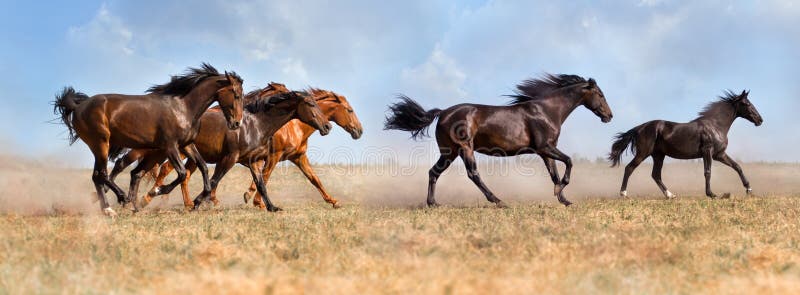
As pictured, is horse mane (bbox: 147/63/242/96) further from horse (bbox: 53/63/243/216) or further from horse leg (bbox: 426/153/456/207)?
horse leg (bbox: 426/153/456/207)

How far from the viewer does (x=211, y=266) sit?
650 cm

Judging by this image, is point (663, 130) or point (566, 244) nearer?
point (566, 244)

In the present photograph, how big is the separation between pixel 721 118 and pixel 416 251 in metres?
12.5

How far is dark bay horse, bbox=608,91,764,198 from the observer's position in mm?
16891

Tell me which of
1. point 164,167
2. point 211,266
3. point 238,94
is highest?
point 238,94

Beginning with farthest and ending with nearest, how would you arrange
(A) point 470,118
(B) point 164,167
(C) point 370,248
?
(B) point 164,167 → (A) point 470,118 → (C) point 370,248

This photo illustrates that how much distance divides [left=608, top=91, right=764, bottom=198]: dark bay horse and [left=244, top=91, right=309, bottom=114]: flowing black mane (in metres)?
7.54

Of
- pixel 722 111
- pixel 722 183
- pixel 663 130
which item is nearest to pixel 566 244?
pixel 663 130

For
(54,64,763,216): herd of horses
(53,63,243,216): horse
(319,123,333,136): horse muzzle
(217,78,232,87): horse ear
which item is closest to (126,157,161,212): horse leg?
(54,64,763,216): herd of horses

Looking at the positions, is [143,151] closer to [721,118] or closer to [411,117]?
[411,117]

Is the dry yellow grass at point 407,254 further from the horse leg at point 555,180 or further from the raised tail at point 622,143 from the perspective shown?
the raised tail at point 622,143

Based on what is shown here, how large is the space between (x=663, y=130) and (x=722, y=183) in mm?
7755

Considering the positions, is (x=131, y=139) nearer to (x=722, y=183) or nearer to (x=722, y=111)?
(x=722, y=111)

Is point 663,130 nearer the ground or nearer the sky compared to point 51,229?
nearer the sky
